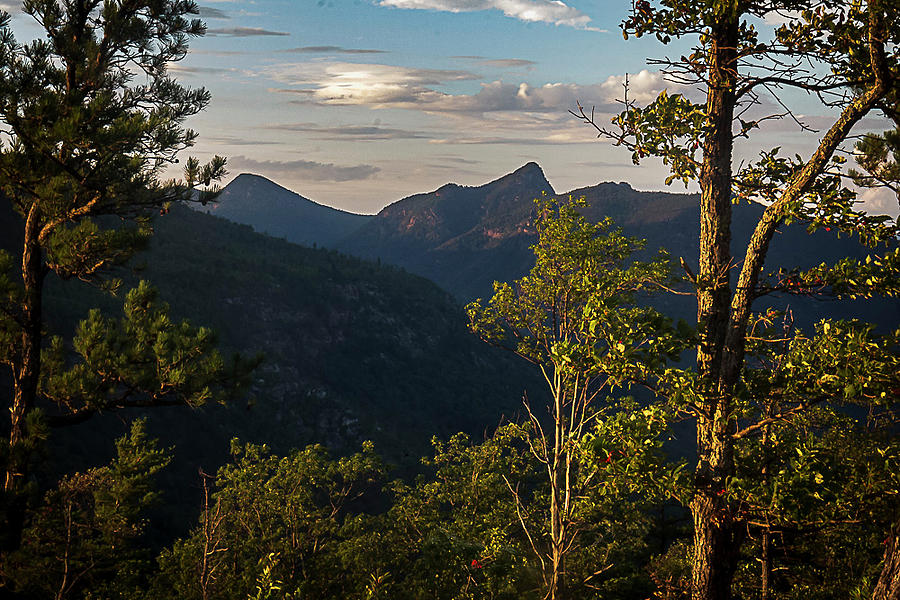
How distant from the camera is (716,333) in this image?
683 cm

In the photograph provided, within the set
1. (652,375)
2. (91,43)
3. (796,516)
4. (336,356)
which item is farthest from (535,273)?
(336,356)

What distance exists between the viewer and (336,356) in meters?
102

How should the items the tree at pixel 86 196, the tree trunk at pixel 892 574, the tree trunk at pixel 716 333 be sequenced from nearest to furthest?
the tree trunk at pixel 892 574
the tree trunk at pixel 716 333
the tree at pixel 86 196

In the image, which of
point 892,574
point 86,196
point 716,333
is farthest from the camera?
point 86,196

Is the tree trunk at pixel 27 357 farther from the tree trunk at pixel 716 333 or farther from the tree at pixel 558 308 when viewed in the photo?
the tree trunk at pixel 716 333

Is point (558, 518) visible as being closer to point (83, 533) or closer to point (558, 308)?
point (558, 308)

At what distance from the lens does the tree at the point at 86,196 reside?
9891 mm

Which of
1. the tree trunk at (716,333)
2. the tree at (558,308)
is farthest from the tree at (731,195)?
the tree at (558,308)

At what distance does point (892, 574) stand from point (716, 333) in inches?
110

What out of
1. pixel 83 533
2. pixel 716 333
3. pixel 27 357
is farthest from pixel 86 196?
pixel 716 333

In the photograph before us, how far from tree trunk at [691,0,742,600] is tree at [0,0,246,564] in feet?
27.3

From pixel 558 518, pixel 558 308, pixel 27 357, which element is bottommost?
pixel 558 518

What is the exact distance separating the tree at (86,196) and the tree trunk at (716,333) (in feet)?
27.3

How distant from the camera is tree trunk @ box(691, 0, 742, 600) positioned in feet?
21.4
